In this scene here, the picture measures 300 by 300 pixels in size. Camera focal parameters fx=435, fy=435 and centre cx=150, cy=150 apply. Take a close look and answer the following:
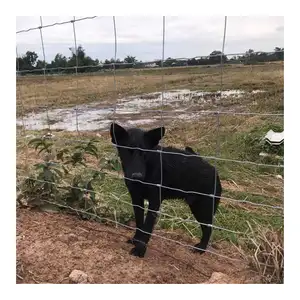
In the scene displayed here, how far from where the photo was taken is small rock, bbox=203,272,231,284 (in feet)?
9.33

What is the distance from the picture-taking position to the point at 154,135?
11.0 feet

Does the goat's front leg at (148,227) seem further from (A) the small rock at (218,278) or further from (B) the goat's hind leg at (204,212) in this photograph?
(A) the small rock at (218,278)

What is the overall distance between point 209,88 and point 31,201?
6.78m

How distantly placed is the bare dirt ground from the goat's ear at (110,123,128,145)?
82 cm

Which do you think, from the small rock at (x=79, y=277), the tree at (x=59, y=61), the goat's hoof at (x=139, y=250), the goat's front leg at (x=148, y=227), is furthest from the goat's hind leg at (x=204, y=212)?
the tree at (x=59, y=61)

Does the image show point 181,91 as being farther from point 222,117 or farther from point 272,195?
point 272,195

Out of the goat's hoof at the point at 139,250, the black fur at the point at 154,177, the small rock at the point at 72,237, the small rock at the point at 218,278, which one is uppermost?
the black fur at the point at 154,177

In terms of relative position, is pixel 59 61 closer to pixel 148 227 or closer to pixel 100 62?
pixel 100 62

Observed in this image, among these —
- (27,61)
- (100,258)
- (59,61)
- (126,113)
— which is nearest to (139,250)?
(100,258)

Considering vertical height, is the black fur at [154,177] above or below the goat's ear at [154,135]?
below

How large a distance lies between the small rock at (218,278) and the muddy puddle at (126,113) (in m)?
4.24

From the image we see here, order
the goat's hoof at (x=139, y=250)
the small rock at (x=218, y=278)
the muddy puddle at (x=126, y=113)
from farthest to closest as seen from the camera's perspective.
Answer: the muddy puddle at (x=126, y=113) < the goat's hoof at (x=139, y=250) < the small rock at (x=218, y=278)

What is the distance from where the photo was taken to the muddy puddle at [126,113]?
7598 mm

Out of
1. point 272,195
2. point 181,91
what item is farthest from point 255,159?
point 181,91
